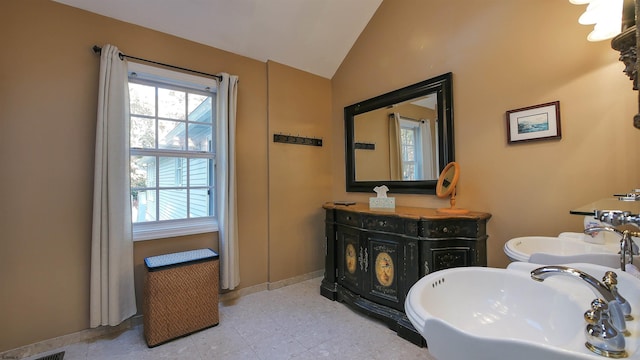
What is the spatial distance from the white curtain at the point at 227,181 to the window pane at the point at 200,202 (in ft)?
0.46

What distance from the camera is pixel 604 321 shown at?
67 cm

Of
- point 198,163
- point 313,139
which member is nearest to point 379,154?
point 313,139

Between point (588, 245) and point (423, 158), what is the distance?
1271mm

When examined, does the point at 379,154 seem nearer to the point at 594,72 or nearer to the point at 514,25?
the point at 514,25

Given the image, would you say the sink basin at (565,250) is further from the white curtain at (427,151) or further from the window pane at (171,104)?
the window pane at (171,104)

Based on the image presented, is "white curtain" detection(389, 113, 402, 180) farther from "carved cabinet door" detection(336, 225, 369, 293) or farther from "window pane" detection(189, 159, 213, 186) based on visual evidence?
"window pane" detection(189, 159, 213, 186)

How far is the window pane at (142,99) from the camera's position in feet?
7.74

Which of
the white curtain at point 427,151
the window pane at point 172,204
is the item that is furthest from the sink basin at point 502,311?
the window pane at point 172,204

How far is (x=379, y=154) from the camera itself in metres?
2.90

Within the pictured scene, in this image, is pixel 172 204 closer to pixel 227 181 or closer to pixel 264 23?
pixel 227 181

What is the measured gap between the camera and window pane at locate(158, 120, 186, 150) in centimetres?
247

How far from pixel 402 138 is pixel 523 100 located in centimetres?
100

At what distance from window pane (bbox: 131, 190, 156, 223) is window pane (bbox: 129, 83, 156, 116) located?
713 millimetres

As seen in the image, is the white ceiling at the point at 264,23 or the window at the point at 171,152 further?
the window at the point at 171,152
